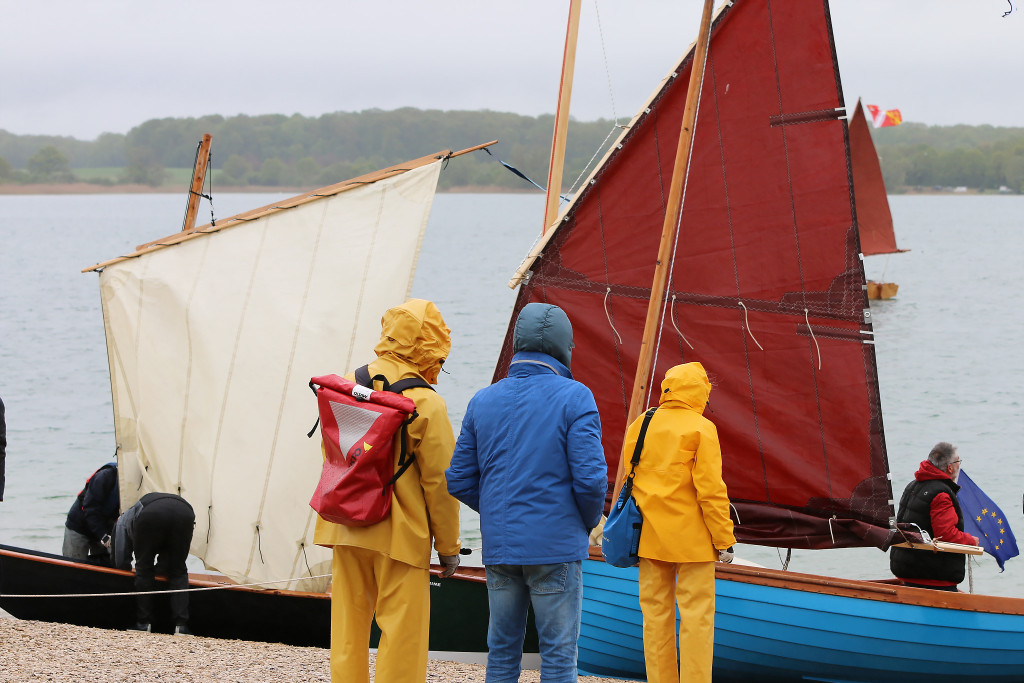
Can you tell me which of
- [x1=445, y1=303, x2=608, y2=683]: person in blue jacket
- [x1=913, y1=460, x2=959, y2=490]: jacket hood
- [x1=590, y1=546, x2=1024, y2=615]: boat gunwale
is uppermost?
[x1=445, y1=303, x2=608, y2=683]: person in blue jacket

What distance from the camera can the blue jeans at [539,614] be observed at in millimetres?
4645

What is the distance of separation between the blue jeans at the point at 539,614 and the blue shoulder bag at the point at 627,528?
0.90 m

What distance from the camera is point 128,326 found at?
27.4 ft

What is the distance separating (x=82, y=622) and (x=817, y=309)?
5431mm

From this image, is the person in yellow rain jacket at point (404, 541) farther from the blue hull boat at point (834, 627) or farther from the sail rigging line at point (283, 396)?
the sail rigging line at point (283, 396)

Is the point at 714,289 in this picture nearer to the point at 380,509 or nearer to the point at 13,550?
the point at 380,509

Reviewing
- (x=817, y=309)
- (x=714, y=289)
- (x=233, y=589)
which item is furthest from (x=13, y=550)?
(x=817, y=309)

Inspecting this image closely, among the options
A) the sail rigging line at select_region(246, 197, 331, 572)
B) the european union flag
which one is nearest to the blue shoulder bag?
the european union flag

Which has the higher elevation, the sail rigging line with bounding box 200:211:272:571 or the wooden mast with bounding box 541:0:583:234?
the wooden mast with bounding box 541:0:583:234

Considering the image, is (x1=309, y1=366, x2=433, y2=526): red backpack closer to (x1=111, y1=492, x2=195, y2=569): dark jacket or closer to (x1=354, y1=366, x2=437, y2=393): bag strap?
(x1=354, y1=366, x2=437, y2=393): bag strap

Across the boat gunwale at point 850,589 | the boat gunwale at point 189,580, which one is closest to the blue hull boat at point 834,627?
the boat gunwale at point 850,589

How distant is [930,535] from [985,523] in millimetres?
520

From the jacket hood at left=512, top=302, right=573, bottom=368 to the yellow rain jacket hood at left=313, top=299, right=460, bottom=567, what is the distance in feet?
1.16

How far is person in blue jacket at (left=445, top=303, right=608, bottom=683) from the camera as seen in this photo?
4.61 m
